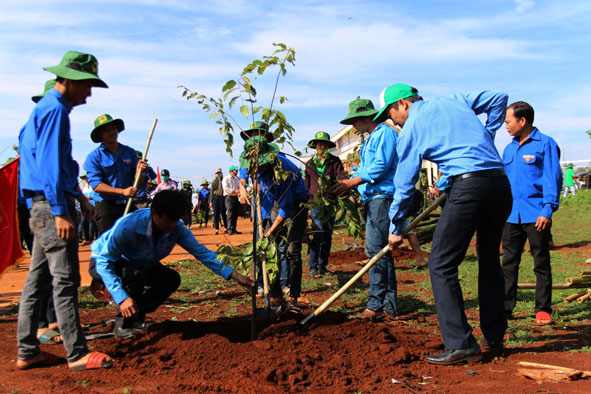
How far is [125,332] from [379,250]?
2321 millimetres

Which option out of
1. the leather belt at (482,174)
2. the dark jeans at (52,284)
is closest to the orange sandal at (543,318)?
the leather belt at (482,174)

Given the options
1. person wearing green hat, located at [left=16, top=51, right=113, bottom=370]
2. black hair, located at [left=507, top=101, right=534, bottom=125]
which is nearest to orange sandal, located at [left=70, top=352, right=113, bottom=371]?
person wearing green hat, located at [left=16, top=51, right=113, bottom=370]

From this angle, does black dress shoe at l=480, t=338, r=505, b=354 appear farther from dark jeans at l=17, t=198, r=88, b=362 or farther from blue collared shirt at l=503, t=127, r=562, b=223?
dark jeans at l=17, t=198, r=88, b=362

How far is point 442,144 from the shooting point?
3.51 metres

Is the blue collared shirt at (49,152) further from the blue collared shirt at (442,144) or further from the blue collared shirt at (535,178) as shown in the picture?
the blue collared shirt at (535,178)

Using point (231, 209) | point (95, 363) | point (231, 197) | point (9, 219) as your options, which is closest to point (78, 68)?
point (95, 363)

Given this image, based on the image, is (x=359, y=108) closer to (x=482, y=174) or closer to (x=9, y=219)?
(x=482, y=174)

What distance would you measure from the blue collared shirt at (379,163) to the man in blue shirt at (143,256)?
1.52 meters

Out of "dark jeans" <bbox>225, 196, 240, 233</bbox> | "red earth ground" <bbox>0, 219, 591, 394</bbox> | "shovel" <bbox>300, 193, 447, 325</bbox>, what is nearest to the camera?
"red earth ground" <bbox>0, 219, 591, 394</bbox>

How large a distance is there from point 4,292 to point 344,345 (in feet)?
16.7

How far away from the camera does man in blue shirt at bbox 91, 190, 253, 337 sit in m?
3.71

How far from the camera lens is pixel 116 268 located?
159 inches

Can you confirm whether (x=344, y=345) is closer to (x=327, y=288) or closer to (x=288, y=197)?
(x=288, y=197)

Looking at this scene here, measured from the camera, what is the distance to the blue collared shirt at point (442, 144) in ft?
11.4
